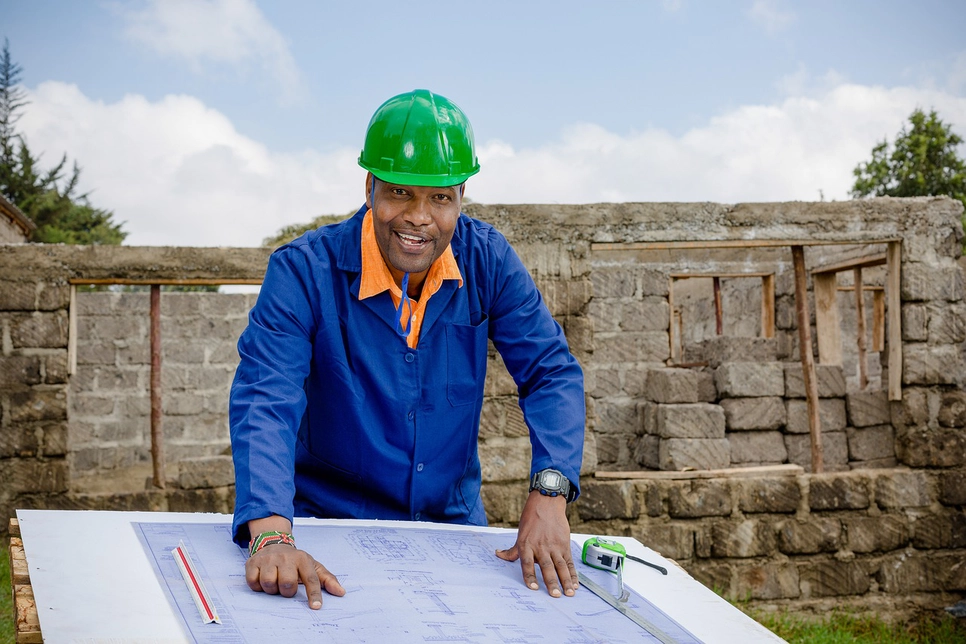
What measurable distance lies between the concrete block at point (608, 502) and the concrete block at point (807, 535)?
863mm

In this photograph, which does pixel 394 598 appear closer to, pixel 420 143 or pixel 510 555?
pixel 510 555

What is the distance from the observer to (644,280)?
928cm

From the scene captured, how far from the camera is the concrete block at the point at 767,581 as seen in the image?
16.1 feet

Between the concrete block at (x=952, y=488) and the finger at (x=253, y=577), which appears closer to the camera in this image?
the finger at (x=253, y=577)

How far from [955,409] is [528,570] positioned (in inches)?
156

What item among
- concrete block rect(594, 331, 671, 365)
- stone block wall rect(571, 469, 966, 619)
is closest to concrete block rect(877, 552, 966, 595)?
stone block wall rect(571, 469, 966, 619)

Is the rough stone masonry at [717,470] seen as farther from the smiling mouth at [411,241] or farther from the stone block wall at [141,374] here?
the stone block wall at [141,374]

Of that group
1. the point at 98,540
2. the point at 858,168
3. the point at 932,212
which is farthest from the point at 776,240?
the point at 858,168

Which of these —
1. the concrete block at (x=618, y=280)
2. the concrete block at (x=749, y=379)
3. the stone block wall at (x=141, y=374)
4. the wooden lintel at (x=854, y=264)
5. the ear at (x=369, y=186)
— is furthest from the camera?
the stone block wall at (x=141, y=374)

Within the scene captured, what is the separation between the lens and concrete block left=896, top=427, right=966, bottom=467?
5000 mm

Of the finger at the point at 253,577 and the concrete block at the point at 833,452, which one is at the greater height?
the finger at the point at 253,577

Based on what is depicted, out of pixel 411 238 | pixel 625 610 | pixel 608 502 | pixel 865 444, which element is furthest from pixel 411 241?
pixel 865 444

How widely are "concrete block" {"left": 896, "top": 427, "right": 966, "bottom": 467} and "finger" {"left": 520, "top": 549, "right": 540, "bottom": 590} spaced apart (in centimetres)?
379

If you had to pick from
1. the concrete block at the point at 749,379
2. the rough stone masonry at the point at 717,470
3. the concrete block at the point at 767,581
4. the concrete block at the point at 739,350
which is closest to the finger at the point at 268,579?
the rough stone masonry at the point at 717,470
